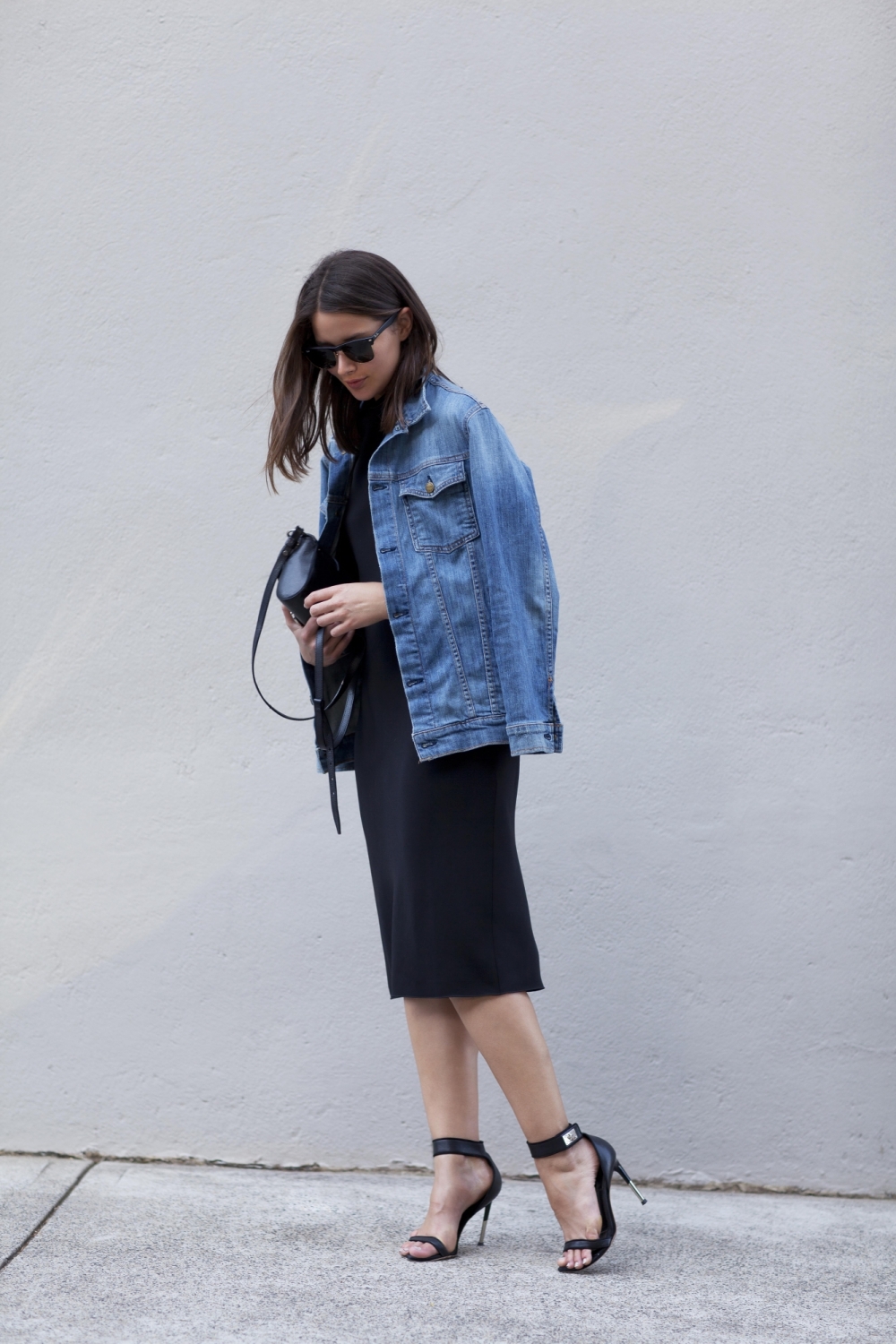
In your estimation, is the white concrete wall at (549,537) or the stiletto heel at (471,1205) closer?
the stiletto heel at (471,1205)

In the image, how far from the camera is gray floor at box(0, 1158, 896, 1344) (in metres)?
1.93

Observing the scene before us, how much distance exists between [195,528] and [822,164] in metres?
1.77

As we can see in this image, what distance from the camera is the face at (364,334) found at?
6.88 feet

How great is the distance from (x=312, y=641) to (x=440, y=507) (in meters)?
0.35

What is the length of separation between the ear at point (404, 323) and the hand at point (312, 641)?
56 centimetres

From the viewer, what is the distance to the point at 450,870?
212 centimetres

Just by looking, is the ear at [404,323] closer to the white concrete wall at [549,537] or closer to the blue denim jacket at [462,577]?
the blue denim jacket at [462,577]

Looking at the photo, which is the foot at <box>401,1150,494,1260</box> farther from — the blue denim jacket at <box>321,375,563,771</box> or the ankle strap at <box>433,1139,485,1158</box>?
the blue denim jacket at <box>321,375,563,771</box>

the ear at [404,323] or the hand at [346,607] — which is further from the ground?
the ear at [404,323]

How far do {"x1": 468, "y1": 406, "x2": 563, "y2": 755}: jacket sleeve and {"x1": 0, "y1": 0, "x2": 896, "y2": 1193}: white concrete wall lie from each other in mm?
702

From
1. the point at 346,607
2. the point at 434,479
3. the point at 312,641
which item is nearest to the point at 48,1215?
the point at 312,641

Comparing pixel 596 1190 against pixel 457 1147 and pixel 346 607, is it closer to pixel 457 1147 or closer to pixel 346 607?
pixel 457 1147

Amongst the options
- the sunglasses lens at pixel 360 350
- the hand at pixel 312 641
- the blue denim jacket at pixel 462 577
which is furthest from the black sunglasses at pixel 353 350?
the hand at pixel 312 641

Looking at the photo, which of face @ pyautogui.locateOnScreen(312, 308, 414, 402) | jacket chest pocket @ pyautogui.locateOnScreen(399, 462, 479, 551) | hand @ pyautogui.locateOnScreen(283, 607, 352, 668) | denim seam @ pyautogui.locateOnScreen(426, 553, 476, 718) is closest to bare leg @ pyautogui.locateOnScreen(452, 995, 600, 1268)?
denim seam @ pyautogui.locateOnScreen(426, 553, 476, 718)
